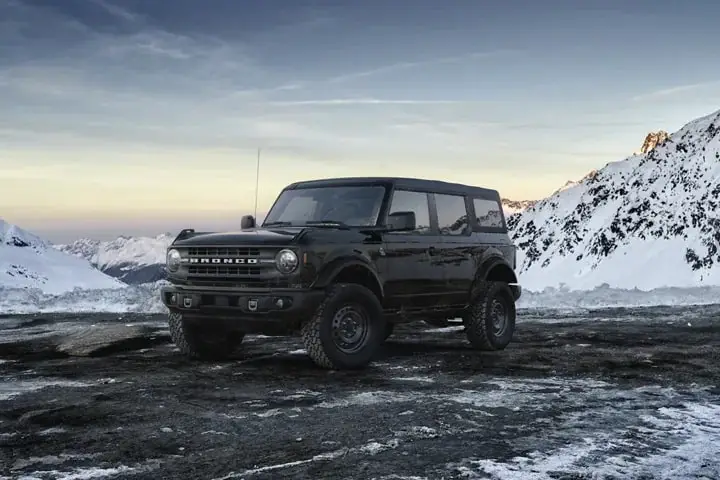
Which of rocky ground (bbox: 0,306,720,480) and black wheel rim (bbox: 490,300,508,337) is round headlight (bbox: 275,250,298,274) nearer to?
rocky ground (bbox: 0,306,720,480)

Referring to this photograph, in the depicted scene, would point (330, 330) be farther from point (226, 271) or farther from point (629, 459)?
point (629, 459)

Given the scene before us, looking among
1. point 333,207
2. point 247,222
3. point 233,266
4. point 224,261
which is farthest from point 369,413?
point 247,222

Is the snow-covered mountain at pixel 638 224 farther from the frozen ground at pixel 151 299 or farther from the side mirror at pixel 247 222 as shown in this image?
the side mirror at pixel 247 222

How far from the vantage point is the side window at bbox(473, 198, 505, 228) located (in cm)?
1123

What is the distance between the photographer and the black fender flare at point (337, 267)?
866 centimetres

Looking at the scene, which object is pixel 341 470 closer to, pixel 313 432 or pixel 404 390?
pixel 313 432

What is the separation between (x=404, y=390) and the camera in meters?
7.61

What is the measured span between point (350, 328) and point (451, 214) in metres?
2.42

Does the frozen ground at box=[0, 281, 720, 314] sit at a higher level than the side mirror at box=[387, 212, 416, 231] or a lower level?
lower

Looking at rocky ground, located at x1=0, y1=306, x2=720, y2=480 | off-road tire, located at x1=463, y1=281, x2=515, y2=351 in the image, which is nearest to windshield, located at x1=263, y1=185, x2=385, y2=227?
rocky ground, located at x1=0, y1=306, x2=720, y2=480

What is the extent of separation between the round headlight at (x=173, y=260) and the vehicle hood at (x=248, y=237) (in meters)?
0.11

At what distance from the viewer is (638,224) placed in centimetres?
7200

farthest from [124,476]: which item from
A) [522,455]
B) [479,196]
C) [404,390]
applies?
[479,196]

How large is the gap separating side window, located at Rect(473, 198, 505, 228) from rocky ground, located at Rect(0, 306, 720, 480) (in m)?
1.77
